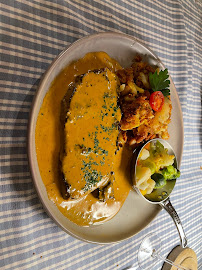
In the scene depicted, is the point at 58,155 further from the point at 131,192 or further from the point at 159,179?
the point at 159,179

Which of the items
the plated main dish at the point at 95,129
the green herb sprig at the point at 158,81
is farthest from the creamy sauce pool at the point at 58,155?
the green herb sprig at the point at 158,81

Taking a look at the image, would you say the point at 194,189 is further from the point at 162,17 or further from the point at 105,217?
the point at 162,17

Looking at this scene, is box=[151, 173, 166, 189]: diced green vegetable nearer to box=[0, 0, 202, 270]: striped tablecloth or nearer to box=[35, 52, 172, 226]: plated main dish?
box=[35, 52, 172, 226]: plated main dish

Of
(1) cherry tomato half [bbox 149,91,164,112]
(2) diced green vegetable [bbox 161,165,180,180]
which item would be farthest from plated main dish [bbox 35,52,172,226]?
(2) diced green vegetable [bbox 161,165,180,180]

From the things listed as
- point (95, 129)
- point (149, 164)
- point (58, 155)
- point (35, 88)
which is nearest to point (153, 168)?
point (149, 164)

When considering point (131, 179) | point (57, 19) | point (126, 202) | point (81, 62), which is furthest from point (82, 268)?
point (57, 19)

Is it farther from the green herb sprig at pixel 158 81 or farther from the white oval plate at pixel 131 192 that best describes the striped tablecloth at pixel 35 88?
the green herb sprig at pixel 158 81
